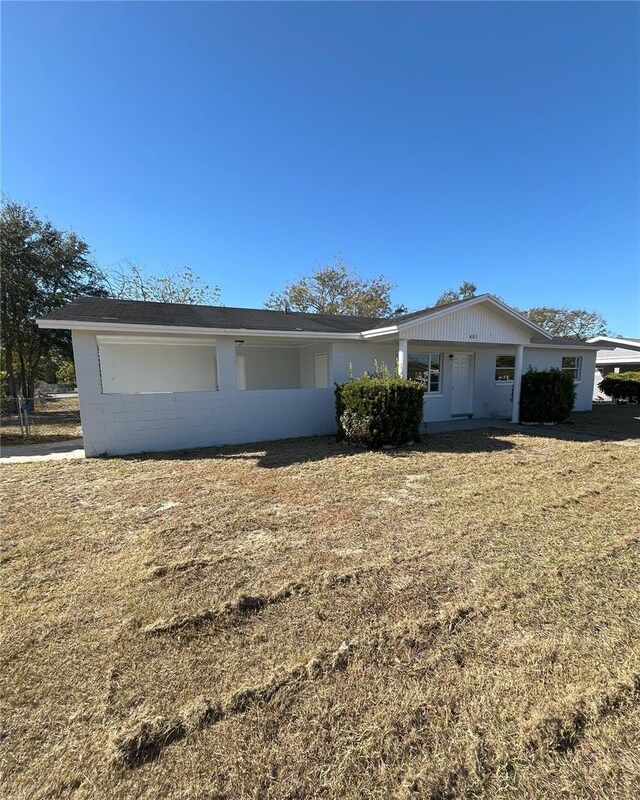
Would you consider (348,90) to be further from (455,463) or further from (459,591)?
(459,591)

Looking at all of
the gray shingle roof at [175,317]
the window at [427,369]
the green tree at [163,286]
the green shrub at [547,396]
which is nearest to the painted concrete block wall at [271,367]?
the gray shingle roof at [175,317]

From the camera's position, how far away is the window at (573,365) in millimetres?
14195

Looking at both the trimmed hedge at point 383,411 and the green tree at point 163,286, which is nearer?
the trimmed hedge at point 383,411

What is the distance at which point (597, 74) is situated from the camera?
8.56 m

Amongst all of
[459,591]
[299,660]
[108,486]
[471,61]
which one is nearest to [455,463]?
[459,591]

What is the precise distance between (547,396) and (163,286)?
2525 cm

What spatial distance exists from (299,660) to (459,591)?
4.51 ft

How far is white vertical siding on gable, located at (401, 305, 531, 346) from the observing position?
31.0 feet

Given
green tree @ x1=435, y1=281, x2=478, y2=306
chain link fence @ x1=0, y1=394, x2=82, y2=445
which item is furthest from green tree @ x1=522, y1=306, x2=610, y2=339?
chain link fence @ x1=0, y1=394, x2=82, y2=445

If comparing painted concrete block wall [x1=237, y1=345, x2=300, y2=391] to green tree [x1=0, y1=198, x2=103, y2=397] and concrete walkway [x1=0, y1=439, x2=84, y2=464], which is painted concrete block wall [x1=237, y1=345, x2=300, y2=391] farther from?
green tree [x1=0, y1=198, x2=103, y2=397]

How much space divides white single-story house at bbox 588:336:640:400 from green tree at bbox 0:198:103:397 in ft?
88.0

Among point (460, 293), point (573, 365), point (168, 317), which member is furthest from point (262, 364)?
point (460, 293)

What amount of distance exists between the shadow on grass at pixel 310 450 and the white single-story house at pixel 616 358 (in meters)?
15.6

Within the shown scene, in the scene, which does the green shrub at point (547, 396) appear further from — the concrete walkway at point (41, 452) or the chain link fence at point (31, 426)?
the chain link fence at point (31, 426)
